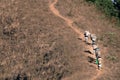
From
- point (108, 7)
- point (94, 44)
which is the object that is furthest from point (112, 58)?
point (108, 7)

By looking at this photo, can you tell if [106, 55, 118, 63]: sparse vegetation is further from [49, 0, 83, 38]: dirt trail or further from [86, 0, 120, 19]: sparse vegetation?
[86, 0, 120, 19]: sparse vegetation

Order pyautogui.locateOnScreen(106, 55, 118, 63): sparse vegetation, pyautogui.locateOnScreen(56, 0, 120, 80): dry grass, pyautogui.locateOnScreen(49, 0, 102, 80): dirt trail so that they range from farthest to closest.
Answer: pyautogui.locateOnScreen(106, 55, 118, 63): sparse vegetation
pyautogui.locateOnScreen(56, 0, 120, 80): dry grass
pyautogui.locateOnScreen(49, 0, 102, 80): dirt trail

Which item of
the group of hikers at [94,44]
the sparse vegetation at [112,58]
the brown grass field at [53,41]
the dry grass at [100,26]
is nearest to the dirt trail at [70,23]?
the brown grass field at [53,41]

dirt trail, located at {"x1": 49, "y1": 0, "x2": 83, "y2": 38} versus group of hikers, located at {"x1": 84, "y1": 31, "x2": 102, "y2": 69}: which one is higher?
dirt trail, located at {"x1": 49, "y1": 0, "x2": 83, "y2": 38}

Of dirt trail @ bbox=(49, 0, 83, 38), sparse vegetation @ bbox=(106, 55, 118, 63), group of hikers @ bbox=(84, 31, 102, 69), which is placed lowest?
sparse vegetation @ bbox=(106, 55, 118, 63)

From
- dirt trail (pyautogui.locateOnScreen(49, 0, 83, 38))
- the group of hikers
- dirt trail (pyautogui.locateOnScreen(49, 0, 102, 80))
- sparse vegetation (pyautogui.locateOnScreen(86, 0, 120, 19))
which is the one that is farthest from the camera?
sparse vegetation (pyautogui.locateOnScreen(86, 0, 120, 19))

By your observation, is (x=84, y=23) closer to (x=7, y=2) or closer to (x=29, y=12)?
(x=29, y=12)

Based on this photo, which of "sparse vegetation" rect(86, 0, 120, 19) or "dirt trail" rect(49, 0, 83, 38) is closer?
"dirt trail" rect(49, 0, 83, 38)

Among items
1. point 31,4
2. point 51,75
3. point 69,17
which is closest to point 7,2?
point 31,4

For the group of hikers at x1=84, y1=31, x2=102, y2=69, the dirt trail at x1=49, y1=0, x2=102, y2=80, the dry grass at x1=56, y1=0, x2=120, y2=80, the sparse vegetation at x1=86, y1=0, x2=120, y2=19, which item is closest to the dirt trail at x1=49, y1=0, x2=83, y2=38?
the dirt trail at x1=49, y1=0, x2=102, y2=80
